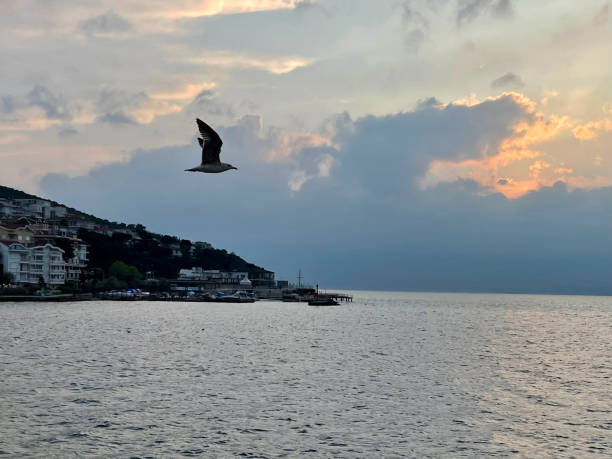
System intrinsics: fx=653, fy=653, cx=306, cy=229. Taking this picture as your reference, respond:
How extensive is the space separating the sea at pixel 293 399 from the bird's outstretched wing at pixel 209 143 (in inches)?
473

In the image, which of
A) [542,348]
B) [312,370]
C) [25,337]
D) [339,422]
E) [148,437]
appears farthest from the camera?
[542,348]

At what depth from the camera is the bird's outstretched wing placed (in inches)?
1027

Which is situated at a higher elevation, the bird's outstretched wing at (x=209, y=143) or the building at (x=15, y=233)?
the building at (x=15, y=233)

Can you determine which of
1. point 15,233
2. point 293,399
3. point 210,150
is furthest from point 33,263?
point 210,150

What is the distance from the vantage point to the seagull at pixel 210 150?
85.6 feet

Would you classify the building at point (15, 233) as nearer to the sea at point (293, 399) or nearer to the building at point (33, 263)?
the building at point (33, 263)

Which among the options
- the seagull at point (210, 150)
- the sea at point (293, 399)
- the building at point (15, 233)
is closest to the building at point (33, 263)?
the building at point (15, 233)

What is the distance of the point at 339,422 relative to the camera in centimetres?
3234

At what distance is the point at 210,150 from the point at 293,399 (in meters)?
17.6

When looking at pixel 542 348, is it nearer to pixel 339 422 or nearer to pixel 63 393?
pixel 339 422

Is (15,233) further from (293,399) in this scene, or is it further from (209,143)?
(209,143)

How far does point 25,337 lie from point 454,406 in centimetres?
5067

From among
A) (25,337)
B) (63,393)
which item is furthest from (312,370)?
(25,337)

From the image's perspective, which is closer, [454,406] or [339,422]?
[339,422]
